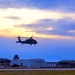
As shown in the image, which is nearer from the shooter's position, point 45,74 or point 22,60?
point 45,74

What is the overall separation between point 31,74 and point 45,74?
2613 millimetres

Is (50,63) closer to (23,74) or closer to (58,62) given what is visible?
(58,62)

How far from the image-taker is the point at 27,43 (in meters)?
160

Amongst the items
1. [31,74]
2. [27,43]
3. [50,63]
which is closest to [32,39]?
[27,43]

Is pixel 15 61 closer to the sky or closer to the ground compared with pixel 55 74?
closer to the sky

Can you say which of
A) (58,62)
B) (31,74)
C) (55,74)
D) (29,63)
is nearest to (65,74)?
(55,74)

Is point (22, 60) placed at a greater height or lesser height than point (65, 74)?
greater

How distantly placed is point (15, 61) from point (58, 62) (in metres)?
23.2

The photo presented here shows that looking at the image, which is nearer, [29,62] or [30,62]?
[30,62]

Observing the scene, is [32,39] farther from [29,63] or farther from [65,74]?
[65,74]

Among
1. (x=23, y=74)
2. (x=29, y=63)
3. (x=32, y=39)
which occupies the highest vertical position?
(x=32, y=39)

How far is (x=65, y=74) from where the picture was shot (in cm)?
6869

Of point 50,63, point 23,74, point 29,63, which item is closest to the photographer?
point 23,74

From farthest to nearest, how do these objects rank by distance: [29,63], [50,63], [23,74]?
[50,63] → [29,63] → [23,74]
